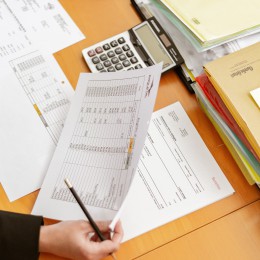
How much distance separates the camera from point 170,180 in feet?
2.35

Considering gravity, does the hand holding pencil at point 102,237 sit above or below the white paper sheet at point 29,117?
below

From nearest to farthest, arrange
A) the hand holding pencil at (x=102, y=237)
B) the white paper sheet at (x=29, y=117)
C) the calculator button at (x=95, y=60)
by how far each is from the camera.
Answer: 1. the hand holding pencil at (x=102, y=237)
2. the white paper sheet at (x=29, y=117)
3. the calculator button at (x=95, y=60)

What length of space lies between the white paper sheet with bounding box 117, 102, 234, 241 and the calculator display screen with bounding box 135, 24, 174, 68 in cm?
14

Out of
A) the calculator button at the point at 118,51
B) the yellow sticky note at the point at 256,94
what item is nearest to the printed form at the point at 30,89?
the calculator button at the point at 118,51

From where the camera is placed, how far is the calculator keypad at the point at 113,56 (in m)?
0.82

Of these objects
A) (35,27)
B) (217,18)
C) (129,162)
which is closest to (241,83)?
(217,18)

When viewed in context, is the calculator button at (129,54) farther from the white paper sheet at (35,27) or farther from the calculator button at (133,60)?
the white paper sheet at (35,27)

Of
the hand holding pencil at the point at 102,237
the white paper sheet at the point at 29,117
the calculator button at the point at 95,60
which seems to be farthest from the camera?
the calculator button at the point at 95,60

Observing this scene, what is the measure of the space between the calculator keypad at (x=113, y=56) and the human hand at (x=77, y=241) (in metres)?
0.35

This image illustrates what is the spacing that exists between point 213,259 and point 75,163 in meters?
0.31

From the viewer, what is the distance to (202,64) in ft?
2.68

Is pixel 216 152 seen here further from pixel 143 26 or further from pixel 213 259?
pixel 143 26

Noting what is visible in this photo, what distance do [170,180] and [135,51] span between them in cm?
31

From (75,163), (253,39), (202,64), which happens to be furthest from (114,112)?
(253,39)
